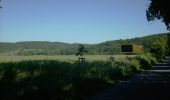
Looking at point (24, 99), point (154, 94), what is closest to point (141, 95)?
point (154, 94)

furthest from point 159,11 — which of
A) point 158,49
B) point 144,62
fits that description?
point 158,49

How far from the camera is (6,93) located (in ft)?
48.3

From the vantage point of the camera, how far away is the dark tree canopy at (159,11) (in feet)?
81.9

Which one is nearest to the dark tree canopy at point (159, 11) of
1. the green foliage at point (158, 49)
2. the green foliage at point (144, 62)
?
the green foliage at point (144, 62)

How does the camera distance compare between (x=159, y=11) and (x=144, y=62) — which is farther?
(x=144, y=62)

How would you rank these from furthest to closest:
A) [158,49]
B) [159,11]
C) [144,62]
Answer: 1. [158,49]
2. [144,62]
3. [159,11]

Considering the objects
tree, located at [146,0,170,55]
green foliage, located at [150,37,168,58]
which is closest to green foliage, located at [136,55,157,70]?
tree, located at [146,0,170,55]

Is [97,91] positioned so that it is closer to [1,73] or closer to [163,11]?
[1,73]

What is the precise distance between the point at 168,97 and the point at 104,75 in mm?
9829

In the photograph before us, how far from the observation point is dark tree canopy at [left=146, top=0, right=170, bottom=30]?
81.9 feet

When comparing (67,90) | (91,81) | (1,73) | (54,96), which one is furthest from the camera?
(91,81)

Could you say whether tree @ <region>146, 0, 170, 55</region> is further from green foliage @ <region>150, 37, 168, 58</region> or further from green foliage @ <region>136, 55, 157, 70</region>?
green foliage @ <region>150, 37, 168, 58</region>

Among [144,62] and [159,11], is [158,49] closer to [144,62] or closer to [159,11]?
[144,62]

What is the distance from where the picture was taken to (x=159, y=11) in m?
28.2
